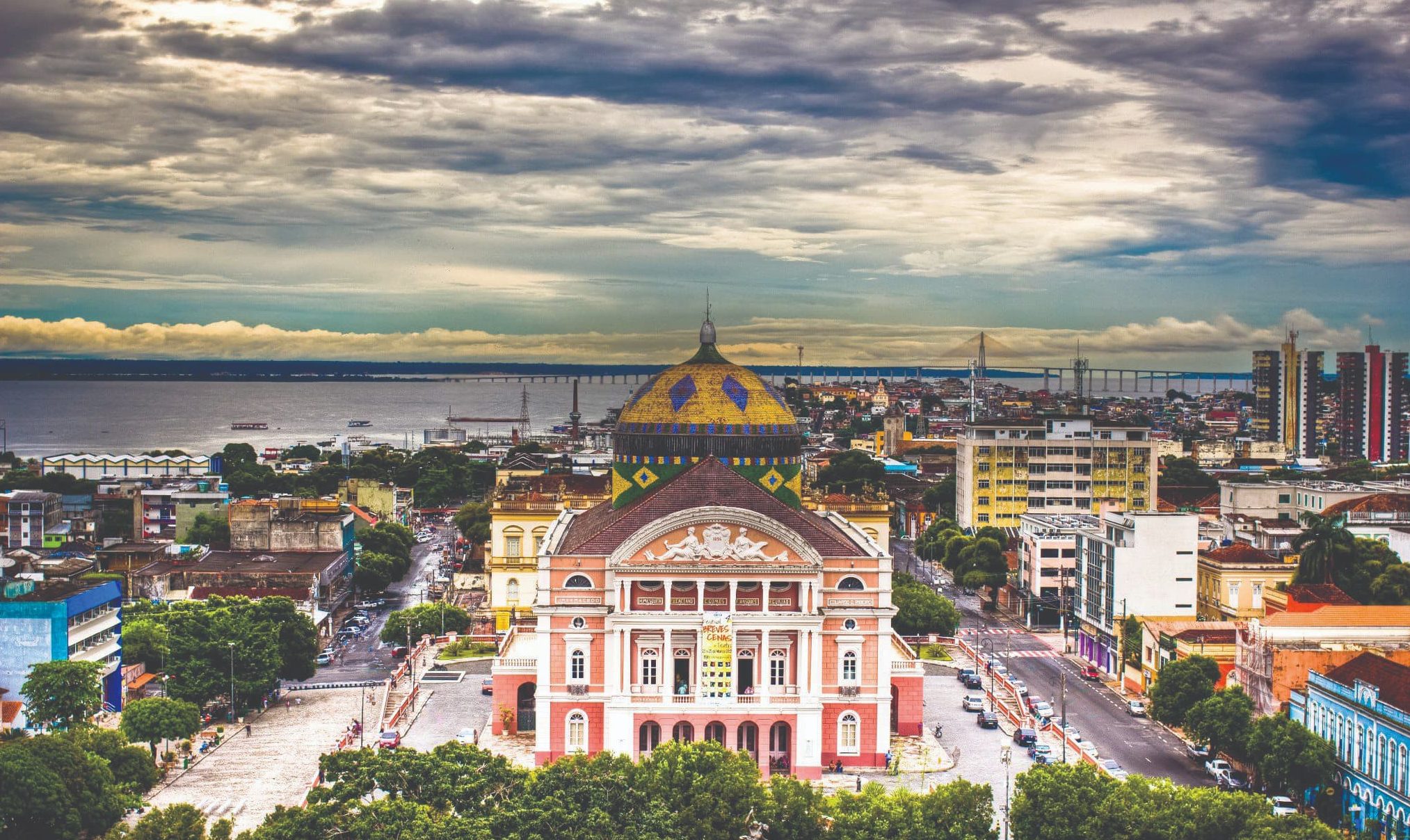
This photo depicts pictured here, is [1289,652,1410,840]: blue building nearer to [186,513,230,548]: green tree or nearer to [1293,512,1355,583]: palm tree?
[1293,512,1355,583]: palm tree

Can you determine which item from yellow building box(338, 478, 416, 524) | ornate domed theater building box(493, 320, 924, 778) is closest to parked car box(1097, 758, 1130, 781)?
ornate domed theater building box(493, 320, 924, 778)

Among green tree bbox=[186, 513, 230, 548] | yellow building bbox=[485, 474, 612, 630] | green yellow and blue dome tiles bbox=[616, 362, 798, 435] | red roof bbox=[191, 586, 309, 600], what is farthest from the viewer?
green tree bbox=[186, 513, 230, 548]

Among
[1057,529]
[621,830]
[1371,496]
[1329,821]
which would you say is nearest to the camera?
[621,830]

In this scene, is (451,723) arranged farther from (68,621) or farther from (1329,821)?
(1329,821)

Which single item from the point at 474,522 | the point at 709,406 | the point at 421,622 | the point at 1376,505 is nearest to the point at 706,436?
the point at 709,406

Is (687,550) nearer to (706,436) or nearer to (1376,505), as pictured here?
(706,436)

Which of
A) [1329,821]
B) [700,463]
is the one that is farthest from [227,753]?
[1329,821]

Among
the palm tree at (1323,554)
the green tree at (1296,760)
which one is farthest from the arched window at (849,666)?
the palm tree at (1323,554)

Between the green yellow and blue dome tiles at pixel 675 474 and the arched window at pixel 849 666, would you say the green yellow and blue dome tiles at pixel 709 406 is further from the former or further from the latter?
the arched window at pixel 849 666
